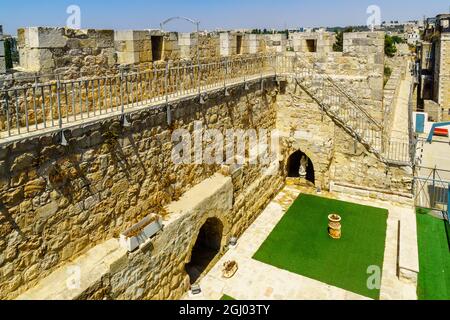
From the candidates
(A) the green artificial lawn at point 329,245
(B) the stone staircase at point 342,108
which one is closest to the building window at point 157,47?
(A) the green artificial lawn at point 329,245

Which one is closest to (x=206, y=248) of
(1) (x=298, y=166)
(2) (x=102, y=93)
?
(2) (x=102, y=93)

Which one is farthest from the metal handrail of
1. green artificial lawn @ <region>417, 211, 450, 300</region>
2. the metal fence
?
green artificial lawn @ <region>417, 211, 450, 300</region>

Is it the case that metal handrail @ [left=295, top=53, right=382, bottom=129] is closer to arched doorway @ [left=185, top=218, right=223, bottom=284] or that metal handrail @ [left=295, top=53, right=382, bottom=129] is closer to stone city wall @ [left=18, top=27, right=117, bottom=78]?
arched doorway @ [left=185, top=218, right=223, bottom=284]

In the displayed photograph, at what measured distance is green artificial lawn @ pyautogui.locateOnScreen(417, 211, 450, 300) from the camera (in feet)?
25.9

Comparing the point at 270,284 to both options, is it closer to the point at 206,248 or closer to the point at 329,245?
the point at 206,248

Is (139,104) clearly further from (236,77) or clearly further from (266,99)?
(266,99)

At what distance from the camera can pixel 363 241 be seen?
9664mm

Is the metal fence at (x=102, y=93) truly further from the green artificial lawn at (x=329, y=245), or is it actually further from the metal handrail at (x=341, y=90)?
the green artificial lawn at (x=329, y=245)

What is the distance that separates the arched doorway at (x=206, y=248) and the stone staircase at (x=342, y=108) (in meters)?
5.39

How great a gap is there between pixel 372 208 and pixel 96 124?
848cm

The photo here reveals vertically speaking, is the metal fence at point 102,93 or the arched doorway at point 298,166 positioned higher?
the metal fence at point 102,93

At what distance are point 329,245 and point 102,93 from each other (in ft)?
20.5

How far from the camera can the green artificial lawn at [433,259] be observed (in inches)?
311

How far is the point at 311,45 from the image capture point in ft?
43.6
